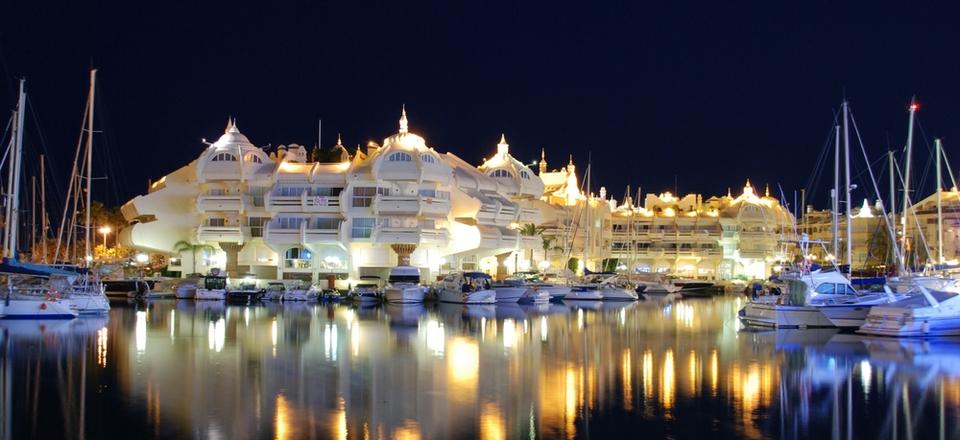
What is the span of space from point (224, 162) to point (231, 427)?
2301 inches

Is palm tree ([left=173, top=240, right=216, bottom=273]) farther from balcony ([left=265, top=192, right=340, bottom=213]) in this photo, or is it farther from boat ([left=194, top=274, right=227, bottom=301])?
boat ([left=194, top=274, right=227, bottom=301])

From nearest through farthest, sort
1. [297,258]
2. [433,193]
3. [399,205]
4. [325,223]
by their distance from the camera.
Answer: [399,205] → [325,223] → [433,193] → [297,258]

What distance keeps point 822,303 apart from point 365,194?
1559 inches

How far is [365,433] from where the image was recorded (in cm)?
1688

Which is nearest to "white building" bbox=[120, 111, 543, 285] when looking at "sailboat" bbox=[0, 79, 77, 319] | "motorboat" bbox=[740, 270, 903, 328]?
"sailboat" bbox=[0, 79, 77, 319]

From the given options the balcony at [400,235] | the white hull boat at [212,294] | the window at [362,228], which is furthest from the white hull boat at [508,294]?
the white hull boat at [212,294]

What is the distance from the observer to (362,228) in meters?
71.2

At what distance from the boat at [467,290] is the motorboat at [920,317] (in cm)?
2614

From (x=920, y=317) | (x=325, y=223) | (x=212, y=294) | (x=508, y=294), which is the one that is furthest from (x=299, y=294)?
(x=920, y=317)

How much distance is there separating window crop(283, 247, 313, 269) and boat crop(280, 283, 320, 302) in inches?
397

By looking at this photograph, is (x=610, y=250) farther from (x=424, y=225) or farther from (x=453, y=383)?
(x=453, y=383)

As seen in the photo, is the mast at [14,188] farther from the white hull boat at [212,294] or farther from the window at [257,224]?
the window at [257,224]

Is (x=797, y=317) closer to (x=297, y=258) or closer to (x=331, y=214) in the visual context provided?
(x=331, y=214)

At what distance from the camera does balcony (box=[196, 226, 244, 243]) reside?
72312mm
